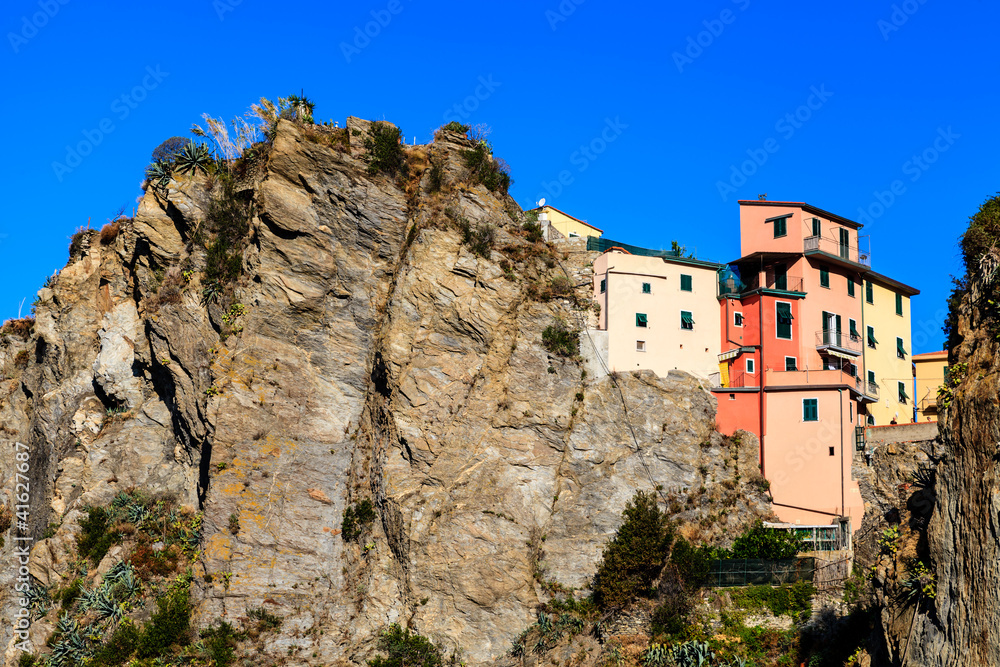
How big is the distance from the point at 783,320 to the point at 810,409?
17.7 ft

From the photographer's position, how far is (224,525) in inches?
1570

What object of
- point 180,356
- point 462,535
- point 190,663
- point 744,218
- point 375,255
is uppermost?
point 744,218

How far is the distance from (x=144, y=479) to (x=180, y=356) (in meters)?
5.89

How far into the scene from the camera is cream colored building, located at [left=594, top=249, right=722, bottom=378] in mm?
46594

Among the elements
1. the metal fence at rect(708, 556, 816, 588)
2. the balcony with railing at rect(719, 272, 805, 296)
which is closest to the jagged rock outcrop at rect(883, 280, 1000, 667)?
the metal fence at rect(708, 556, 816, 588)

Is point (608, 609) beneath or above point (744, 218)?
beneath

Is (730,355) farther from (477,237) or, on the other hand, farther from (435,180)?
(435,180)

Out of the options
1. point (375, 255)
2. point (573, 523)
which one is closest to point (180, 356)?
point (375, 255)

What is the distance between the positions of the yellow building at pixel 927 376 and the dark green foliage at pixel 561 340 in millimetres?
20314

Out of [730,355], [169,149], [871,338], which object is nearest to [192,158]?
[169,149]

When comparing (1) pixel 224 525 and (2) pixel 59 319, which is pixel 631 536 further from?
(2) pixel 59 319

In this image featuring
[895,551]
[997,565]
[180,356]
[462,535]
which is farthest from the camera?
[180,356]

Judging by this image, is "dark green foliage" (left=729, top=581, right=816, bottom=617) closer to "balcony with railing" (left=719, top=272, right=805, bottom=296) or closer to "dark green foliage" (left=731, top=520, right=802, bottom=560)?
"dark green foliage" (left=731, top=520, right=802, bottom=560)

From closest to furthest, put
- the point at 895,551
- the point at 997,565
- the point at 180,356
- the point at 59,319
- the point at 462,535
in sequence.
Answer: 1. the point at 997,565
2. the point at 895,551
3. the point at 462,535
4. the point at 180,356
5. the point at 59,319
